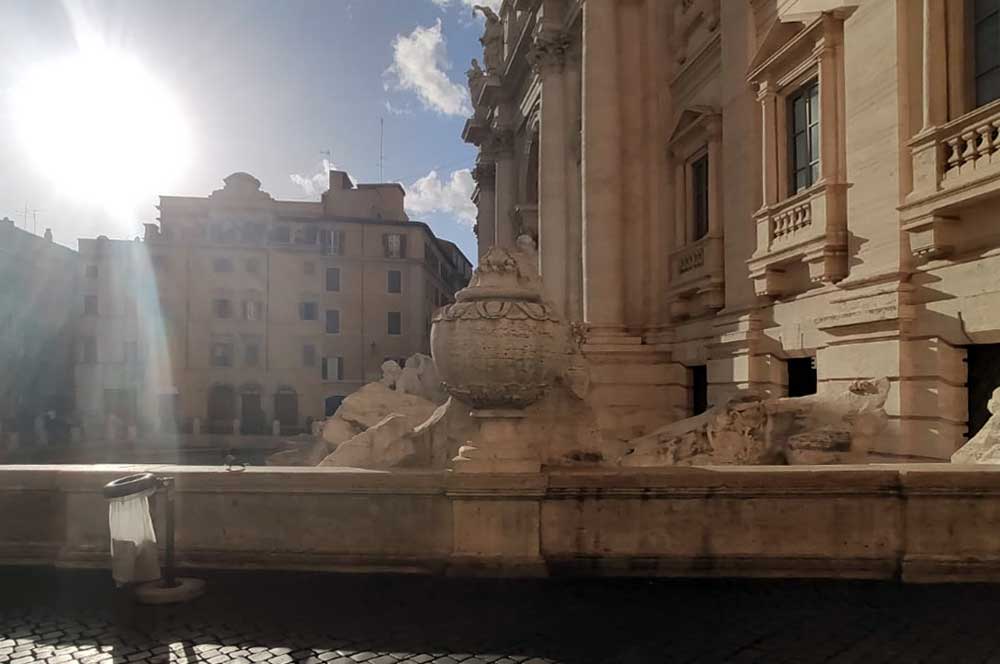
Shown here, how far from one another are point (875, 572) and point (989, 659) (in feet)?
4.14

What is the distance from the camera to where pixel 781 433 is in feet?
29.8

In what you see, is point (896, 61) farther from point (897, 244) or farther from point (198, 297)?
point (198, 297)

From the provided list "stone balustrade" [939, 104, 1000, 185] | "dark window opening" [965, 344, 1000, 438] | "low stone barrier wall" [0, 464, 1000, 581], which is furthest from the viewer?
"dark window opening" [965, 344, 1000, 438]

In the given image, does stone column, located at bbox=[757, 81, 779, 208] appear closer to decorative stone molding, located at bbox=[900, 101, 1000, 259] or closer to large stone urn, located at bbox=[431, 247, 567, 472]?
decorative stone molding, located at bbox=[900, 101, 1000, 259]

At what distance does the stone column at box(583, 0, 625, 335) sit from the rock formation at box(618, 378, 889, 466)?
7.68 meters

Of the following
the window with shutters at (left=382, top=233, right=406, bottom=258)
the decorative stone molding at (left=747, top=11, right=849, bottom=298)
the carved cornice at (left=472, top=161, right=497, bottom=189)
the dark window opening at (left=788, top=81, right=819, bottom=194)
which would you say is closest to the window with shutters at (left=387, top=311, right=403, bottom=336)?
the window with shutters at (left=382, top=233, right=406, bottom=258)

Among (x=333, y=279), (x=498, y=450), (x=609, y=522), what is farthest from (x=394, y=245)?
(x=609, y=522)

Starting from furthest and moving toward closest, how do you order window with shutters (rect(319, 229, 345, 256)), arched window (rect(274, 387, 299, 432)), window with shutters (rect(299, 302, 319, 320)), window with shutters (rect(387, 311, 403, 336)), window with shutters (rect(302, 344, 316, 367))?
1. window with shutters (rect(387, 311, 403, 336))
2. window with shutters (rect(319, 229, 345, 256))
3. window with shutters (rect(299, 302, 319, 320))
4. window with shutters (rect(302, 344, 316, 367))
5. arched window (rect(274, 387, 299, 432))

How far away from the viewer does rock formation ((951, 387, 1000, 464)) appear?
20.6 feet

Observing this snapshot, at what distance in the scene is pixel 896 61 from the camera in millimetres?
9086

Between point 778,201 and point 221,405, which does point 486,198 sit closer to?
point 221,405

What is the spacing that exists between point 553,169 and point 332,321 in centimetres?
2939

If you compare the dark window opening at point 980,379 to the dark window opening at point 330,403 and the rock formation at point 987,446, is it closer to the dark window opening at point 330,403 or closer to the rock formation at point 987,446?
the rock formation at point 987,446

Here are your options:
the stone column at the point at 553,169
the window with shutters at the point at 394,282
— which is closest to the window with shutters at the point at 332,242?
the window with shutters at the point at 394,282
